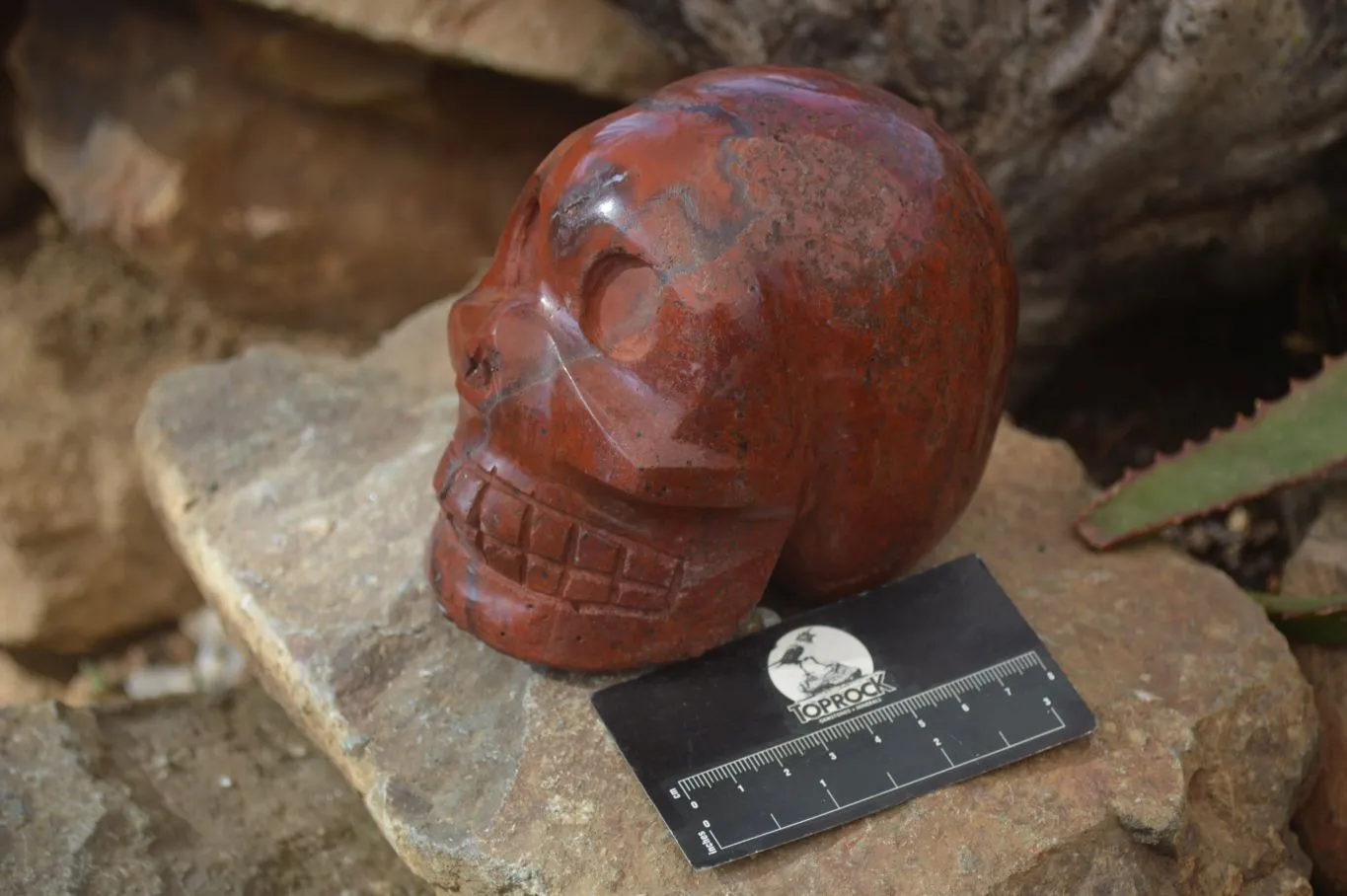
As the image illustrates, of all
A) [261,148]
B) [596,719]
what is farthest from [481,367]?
[261,148]

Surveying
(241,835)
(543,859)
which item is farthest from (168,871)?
(543,859)

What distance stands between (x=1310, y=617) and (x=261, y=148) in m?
2.43

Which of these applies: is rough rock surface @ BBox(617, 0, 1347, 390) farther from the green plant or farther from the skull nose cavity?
the skull nose cavity

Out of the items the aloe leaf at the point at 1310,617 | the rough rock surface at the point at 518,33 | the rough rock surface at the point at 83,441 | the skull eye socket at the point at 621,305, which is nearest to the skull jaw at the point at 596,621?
the skull eye socket at the point at 621,305

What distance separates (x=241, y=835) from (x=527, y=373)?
81 cm

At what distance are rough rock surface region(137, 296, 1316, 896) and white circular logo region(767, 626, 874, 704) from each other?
0.18 metres

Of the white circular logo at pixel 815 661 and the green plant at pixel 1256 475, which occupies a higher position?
the green plant at pixel 1256 475

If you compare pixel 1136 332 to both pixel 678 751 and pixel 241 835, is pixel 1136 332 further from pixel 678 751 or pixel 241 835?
pixel 241 835

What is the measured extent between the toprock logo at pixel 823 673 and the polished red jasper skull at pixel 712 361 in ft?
0.27

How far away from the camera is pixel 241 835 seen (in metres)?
1.75

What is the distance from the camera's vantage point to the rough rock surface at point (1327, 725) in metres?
1.77

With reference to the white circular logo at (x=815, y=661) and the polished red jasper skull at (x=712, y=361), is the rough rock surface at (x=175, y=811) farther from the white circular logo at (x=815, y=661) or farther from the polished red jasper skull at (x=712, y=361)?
the white circular logo at (x=815, y=661)

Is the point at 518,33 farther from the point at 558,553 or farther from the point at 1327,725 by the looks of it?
the point at 1327,725

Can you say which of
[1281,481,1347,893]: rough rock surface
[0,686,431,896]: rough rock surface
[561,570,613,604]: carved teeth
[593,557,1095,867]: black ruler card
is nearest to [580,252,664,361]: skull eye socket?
[561,570,613,604]: carved teeth
